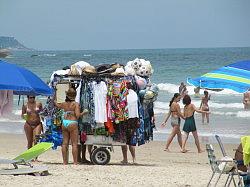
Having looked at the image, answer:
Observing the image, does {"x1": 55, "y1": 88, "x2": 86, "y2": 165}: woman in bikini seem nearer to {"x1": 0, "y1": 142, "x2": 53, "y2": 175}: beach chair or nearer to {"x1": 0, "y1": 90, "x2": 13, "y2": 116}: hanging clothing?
{"x1": 0, "y1": 142, "x2": 53, "y2": 175}: beach chair

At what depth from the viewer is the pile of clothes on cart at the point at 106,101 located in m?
11.5

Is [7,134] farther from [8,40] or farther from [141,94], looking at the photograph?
[8,40]

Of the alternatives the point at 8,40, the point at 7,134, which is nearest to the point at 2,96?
the point at 7,134

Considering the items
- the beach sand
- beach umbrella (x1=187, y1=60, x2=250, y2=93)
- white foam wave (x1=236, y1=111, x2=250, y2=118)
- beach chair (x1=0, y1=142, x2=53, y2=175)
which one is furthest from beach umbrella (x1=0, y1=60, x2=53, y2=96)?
white foam wave (x1=236, y1=111, x2=250, y2=118)

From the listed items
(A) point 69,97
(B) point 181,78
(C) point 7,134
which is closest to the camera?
(A) point 69,97

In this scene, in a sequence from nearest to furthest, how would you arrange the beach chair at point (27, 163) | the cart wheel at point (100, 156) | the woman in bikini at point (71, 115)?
the beach chair at point (27, 163)
the woman in bikini at point (71, 115)
the cart wheel at point (100, 156)

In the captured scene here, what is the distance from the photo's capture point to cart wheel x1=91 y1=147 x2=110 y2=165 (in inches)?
A: 468

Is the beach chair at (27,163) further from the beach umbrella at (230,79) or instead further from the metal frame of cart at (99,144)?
the beach umbrella at (230,79)

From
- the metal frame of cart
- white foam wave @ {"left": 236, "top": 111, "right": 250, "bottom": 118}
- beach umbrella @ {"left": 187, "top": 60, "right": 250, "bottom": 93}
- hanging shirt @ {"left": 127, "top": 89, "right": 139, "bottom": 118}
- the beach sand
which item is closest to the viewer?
beach umbrella @ {"left": 187, "top": 60, "right": 250, "bottom": 93}

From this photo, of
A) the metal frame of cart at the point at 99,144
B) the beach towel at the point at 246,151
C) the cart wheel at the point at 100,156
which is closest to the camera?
the beach towel at the point at 246,151

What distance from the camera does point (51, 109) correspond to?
11.8 metres

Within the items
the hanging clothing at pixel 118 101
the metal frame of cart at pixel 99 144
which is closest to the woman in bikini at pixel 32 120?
the metal frame of cart at pixel 99 144

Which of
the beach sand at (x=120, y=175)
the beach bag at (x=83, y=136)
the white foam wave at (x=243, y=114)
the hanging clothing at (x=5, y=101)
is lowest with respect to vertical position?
the white foam wave at (x=243, y=114)

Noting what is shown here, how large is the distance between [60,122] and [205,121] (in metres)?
11.6
